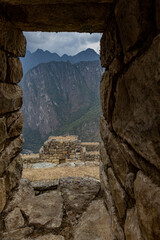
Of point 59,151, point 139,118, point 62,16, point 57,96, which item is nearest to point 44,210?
point 139,118

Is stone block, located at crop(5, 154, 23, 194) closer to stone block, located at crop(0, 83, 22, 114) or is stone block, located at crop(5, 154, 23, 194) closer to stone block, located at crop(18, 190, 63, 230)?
stone block, located at crop(18, 190, 63, 230)

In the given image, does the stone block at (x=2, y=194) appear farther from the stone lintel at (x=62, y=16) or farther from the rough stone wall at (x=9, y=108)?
the stone lintel at (x=62, y=16)

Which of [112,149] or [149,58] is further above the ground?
[149,58]

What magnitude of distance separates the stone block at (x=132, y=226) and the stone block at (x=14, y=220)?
3.96 feet

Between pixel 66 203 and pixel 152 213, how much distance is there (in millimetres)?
1514

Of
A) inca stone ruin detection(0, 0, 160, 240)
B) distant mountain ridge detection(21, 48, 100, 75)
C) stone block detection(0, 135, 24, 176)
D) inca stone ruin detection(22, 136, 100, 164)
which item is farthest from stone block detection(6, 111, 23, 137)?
distant mountain ridge detection(21, 48, 100, 75)

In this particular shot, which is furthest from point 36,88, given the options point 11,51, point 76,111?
point 11,51

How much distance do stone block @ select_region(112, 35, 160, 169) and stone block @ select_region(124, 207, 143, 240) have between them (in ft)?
1.56

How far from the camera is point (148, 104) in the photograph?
818 mm

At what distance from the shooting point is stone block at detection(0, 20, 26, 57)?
1.63 meters

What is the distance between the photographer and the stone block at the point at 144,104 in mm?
751

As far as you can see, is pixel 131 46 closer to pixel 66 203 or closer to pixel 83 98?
pixel 66 203

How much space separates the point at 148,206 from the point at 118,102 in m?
0.77

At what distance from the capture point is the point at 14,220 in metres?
1.75
